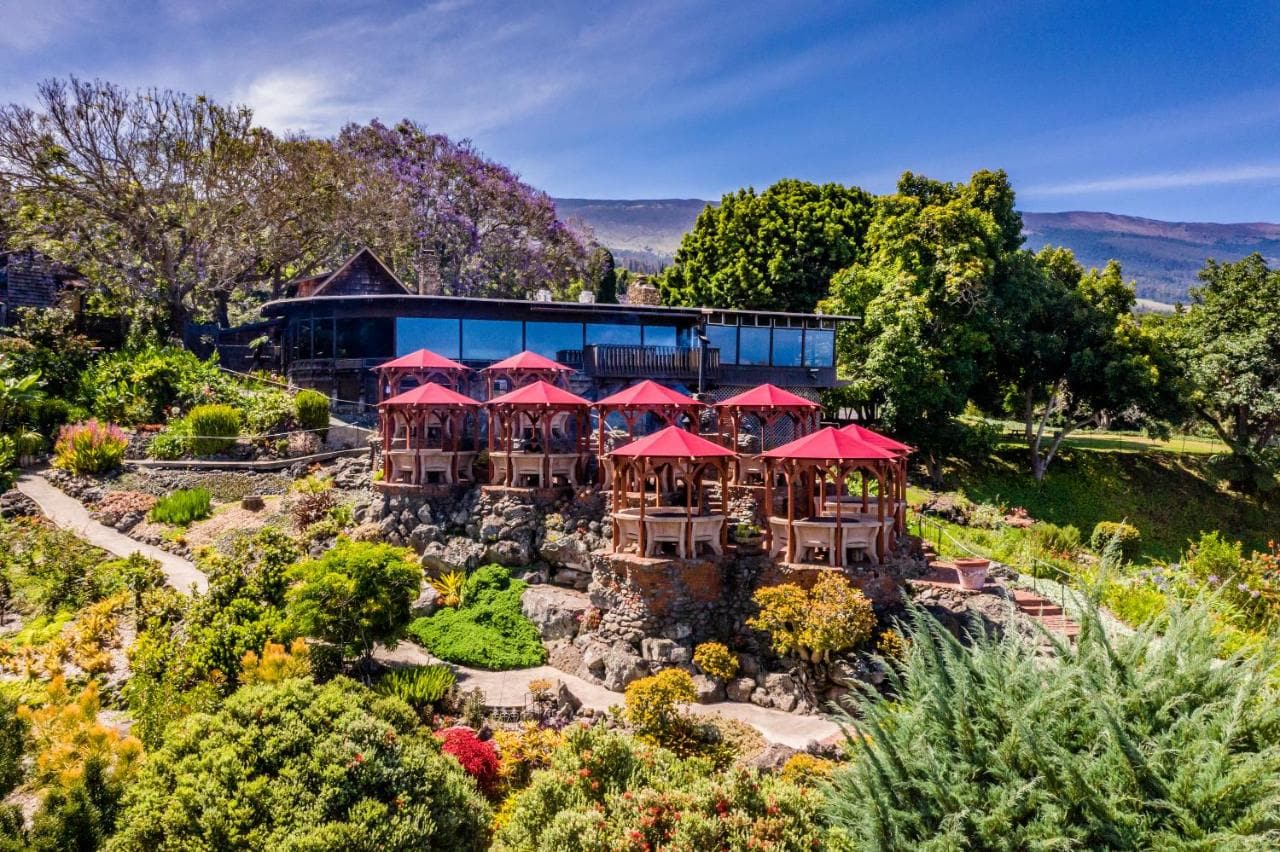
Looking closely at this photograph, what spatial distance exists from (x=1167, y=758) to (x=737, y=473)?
566 inches

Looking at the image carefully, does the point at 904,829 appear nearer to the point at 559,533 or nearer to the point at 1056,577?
the point at 559,533

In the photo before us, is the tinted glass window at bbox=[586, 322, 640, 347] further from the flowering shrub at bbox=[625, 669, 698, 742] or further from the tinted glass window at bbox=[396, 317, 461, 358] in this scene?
the flowering shrub at bbox=[625, 669, 698, 742]

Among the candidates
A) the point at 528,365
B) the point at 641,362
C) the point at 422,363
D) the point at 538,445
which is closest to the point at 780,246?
the point at 641,362

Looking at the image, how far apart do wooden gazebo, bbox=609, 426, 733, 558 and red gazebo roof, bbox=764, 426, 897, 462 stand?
145cm

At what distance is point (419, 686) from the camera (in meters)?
14.8

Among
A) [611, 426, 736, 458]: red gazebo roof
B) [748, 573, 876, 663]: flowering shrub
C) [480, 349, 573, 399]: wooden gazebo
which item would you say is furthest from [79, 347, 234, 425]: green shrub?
[748, 573, 876, 663]: flowering shrub

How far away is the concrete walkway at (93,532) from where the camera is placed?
18.9m

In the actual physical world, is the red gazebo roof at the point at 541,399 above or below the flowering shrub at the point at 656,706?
above

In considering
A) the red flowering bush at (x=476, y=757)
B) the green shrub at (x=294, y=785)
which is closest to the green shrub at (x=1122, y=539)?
the red flowering bush at (x=476, y=757)

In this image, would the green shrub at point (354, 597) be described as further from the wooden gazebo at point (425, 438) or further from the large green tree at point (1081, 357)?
the large green tree at point (1081, 357)

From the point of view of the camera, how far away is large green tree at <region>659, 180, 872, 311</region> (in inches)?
1636

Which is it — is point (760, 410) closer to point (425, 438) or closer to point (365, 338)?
point (425, 438)

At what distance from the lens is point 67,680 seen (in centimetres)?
1480

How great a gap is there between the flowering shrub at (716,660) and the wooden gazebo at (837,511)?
2.50 m
